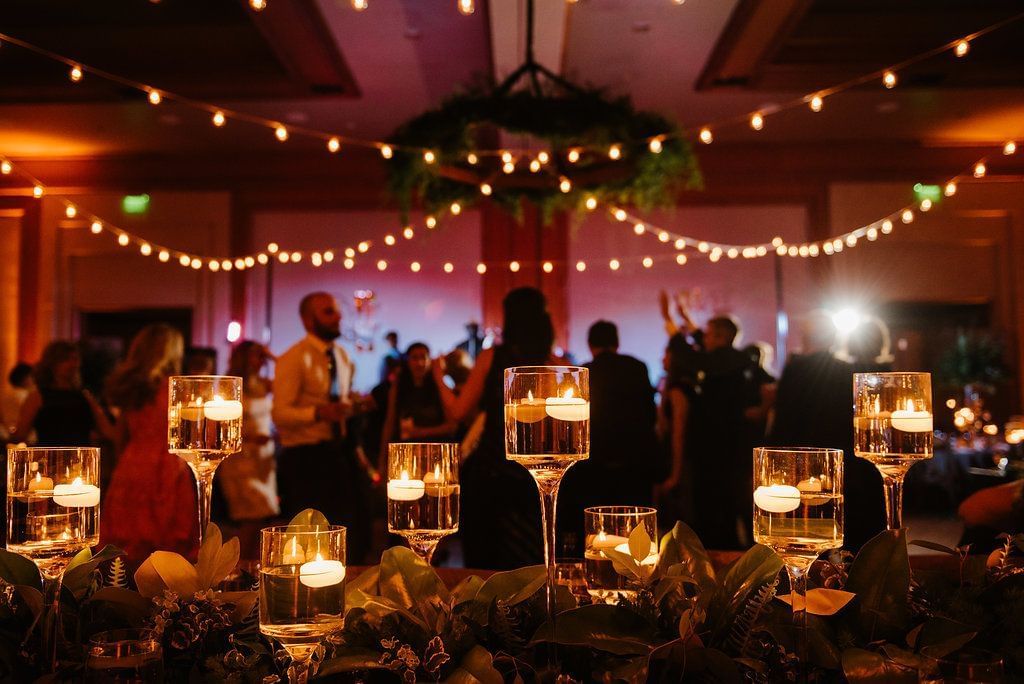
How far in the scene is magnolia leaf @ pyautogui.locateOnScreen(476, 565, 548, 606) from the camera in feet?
3.39

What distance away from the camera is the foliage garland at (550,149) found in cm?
309

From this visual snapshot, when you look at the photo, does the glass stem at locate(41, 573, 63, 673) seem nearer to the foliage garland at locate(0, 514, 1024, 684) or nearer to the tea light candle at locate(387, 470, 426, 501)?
the foliage garland at locate(0, 514, 1024, 684)

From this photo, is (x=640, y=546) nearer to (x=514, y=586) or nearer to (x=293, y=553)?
(x=514, y=586)

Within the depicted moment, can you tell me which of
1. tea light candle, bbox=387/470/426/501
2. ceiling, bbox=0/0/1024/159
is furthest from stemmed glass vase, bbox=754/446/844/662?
ceiling, bbox=0/0/1024/159

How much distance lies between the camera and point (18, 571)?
1.14m

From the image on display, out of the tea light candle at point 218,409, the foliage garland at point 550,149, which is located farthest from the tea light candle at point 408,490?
the foliage garland at point 550,149

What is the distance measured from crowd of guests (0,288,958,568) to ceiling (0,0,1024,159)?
1686 millimetres

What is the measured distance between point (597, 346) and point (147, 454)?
1592mm

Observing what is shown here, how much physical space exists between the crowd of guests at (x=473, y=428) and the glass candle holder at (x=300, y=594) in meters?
0.72

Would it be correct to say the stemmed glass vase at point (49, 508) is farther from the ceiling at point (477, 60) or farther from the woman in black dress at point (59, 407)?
the ceiling at point (477, 60)

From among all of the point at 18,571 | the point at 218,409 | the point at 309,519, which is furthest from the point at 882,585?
the point at 18,571

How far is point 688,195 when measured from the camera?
7.20 metres

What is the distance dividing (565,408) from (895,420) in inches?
22.6

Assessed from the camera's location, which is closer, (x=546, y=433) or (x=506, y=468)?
(x=546, y=433)
